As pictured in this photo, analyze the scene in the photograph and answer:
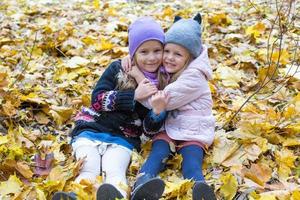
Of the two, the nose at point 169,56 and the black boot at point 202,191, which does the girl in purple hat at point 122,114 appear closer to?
the nose at point 169,56

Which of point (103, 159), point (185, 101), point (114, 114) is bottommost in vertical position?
point (103, 159)

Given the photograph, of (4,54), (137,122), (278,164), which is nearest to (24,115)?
(137,122)

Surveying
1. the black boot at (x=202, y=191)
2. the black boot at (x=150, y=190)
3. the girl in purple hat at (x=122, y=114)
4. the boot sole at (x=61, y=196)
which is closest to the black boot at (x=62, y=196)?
the boot sole at (x=61, y=196)

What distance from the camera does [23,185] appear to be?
301 centimetres

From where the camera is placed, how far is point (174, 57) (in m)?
3.38

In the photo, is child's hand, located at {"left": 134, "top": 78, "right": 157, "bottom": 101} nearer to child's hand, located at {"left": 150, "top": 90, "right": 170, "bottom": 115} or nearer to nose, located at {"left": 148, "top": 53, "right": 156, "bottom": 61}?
child's hand, located at {"left": 150, "top": 90, "right": 170, "bottom": 115}

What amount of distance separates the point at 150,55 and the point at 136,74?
0.56ft

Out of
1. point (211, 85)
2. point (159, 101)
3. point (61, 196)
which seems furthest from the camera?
point (211, 85)

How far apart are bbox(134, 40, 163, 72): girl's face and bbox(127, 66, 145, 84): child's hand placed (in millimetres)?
40

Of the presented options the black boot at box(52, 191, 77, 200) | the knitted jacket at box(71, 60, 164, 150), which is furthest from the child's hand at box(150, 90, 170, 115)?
the black boot at box(52, 191, 77, 200)

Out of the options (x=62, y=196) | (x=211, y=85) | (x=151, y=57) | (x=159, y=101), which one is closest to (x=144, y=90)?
(x=159, y=101)

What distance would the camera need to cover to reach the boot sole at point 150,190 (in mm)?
2688

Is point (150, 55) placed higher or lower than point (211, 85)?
higher

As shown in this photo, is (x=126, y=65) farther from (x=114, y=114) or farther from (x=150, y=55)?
(x=114, y=114)
